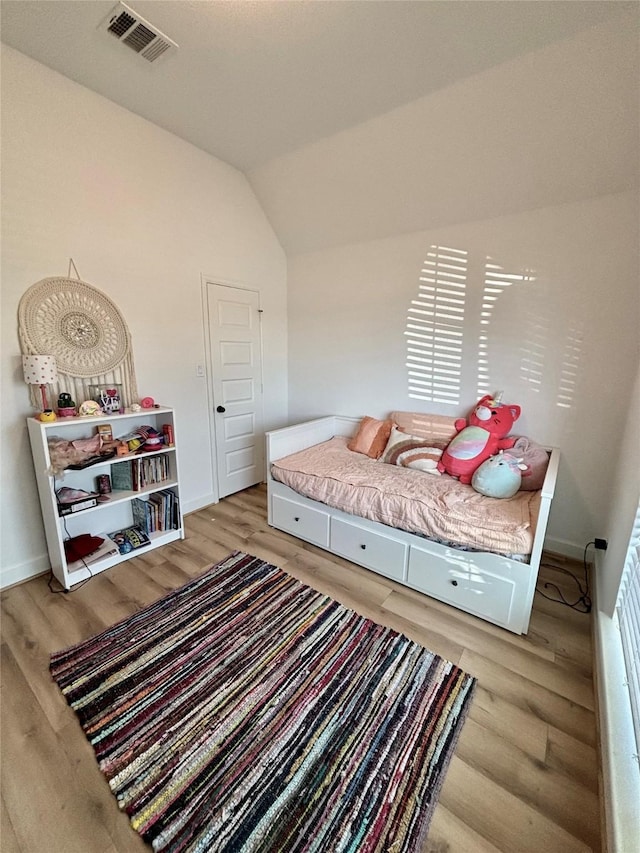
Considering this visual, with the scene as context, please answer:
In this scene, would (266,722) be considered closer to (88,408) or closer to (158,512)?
(158,512)

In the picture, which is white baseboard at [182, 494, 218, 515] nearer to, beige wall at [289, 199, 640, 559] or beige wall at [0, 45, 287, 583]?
beige wall at [0, 45, 287, 583]

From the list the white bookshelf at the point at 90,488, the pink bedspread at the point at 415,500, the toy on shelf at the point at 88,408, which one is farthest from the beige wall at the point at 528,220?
the toy on shelf at the point at 88,408

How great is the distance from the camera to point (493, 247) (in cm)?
244

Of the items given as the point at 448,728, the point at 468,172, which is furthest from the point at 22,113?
the point at 448,728

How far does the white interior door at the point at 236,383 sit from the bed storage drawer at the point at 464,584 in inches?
77.0

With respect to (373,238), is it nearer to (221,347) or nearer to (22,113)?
(221,347)

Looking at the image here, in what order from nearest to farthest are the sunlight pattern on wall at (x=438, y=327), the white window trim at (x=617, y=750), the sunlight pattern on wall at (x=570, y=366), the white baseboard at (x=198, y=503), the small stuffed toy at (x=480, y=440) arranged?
the white window trim at (x=617, y=750)
the sunlight pattern on wall at (x=570, y=366)
the small stuffed toy at (x=480, y=440)
the sunlight pattern on wall at (x=438, y=327)
the white baseboard at (x=198, y=503)

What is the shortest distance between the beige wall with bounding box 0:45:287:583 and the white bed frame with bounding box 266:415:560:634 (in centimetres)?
99

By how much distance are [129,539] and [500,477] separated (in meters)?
2.51

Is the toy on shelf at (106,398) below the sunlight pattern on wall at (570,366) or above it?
below

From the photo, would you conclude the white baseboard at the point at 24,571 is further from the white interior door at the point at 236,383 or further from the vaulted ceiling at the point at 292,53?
the vaulted ceiling at the point at 292,53

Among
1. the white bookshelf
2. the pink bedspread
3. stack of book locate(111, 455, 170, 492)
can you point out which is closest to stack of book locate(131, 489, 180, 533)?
the white bookshelf

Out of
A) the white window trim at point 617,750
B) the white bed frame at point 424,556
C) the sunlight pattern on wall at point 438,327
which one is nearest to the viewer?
the white window trim at point 617,750

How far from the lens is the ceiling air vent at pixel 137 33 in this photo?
1.58 m
